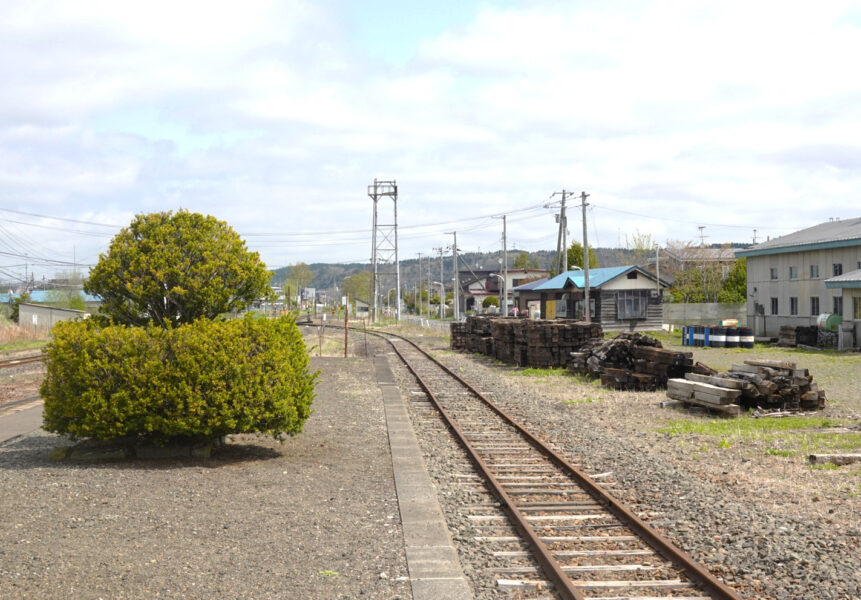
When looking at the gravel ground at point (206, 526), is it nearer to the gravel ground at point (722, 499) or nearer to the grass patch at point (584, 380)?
the gravel ground at point (722, 499)

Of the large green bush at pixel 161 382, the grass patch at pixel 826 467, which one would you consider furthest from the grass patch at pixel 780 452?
the large green bush at pixel 161 382

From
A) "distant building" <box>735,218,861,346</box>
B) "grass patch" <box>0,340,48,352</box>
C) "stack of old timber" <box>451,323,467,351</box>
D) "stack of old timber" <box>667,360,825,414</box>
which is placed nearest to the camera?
"stack of old timber" <box>667,360,825,414</box>

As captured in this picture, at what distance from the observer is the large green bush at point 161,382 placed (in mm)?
9727

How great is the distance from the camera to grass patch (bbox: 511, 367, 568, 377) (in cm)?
2509

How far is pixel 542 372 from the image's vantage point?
25.8 metres

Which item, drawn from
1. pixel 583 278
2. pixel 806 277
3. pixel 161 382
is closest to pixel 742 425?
pixel 161 382

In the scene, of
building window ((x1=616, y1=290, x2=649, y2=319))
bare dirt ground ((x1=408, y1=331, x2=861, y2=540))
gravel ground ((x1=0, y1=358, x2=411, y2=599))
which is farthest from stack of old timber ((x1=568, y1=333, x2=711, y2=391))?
building window ((x1=616, y1=290, x2=649, y2=319))

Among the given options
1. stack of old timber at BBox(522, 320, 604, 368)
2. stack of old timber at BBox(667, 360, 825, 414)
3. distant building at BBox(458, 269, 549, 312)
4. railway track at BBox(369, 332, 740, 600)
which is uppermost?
distant building at BBox(458, 269, 549, 312)

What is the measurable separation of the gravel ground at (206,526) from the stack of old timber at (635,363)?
10.3m

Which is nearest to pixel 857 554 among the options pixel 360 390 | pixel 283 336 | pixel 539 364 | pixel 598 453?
pixel 598 453

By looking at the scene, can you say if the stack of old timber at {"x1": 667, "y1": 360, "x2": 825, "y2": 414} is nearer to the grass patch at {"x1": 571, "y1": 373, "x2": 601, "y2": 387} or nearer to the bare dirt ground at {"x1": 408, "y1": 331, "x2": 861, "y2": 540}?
the bare dirt ground at {"x1": 408, "y1": 331, "x2": 861, "y2": 540}

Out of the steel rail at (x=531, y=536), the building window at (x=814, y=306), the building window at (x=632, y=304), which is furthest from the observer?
the building window at (x=632, y=304)

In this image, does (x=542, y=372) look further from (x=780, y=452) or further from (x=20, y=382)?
(x=20, y=382)

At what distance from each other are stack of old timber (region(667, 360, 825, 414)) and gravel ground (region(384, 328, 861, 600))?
510mm
